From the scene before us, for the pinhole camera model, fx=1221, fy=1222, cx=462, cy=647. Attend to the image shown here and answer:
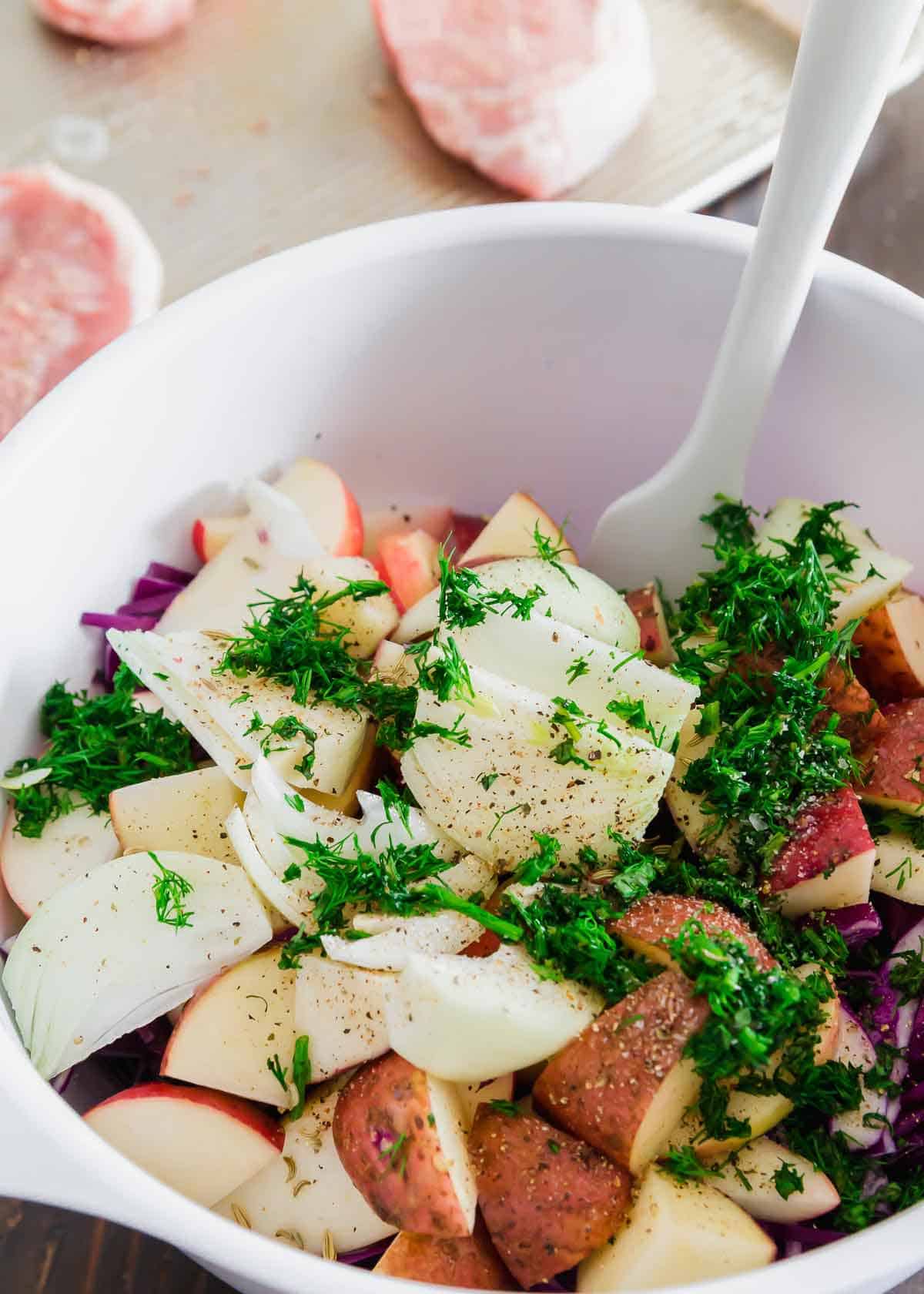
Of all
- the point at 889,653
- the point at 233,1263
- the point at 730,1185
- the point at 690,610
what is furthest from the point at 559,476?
the point at 233,1263

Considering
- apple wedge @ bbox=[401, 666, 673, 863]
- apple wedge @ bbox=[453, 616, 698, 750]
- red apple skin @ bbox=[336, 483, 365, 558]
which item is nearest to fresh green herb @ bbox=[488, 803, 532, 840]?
apple wedge @ bbox=[401, 666, 673, 863]

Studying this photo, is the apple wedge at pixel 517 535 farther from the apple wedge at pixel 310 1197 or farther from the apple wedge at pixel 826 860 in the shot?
the apple wedge at pixel 310 1197

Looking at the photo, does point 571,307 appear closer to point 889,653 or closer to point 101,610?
point 889,653

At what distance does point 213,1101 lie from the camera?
106 centimetres

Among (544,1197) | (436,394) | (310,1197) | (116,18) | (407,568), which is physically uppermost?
(116,18)

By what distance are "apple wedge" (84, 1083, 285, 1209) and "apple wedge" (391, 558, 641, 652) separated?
492 millimetres

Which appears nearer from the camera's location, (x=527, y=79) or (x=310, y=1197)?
(x=310, y=1197)

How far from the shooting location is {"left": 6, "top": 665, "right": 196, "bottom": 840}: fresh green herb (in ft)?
4.03

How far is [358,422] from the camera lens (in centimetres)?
151

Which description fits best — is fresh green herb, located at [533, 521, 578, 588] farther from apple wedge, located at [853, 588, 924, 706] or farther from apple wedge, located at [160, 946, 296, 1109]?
apple wedge, located at [160, 946, 296, 1109]

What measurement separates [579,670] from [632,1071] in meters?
0.36

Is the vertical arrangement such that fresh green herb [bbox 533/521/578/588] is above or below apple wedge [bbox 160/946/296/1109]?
above

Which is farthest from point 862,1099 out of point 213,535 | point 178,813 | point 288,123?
point 288,123

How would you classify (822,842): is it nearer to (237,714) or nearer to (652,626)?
(652,626)
